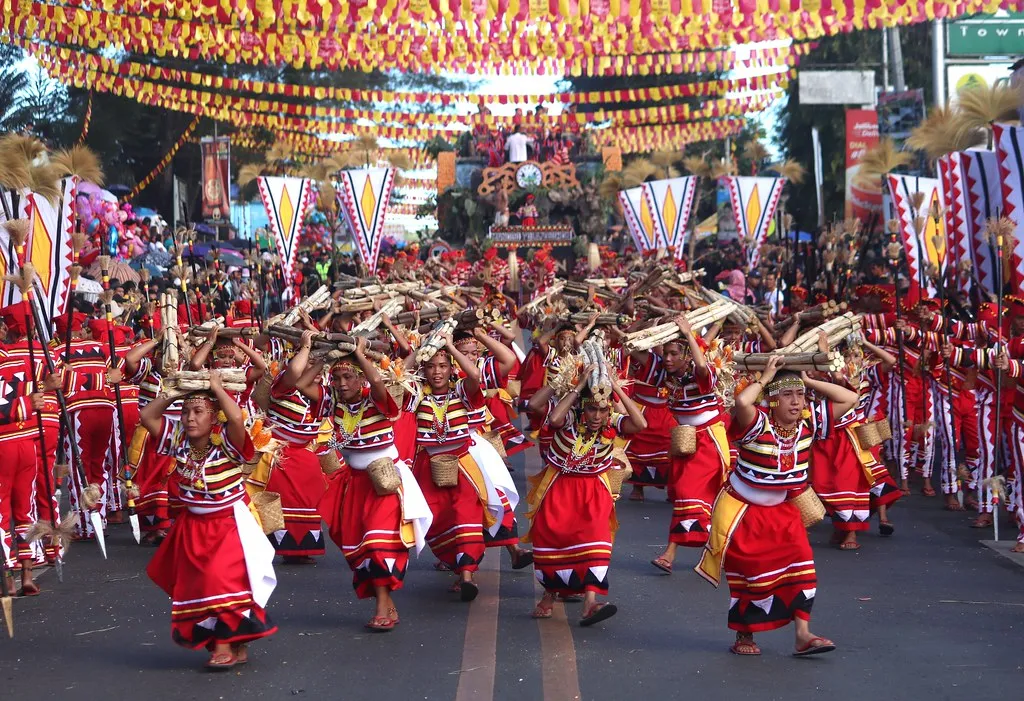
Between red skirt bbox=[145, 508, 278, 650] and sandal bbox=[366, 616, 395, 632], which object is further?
sandal bbox=[366, 616, 395, 632]

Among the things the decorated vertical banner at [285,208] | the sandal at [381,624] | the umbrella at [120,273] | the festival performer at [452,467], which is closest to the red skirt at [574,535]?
the festival performer at [452,467]

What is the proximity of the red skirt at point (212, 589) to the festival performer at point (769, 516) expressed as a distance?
2.41 m

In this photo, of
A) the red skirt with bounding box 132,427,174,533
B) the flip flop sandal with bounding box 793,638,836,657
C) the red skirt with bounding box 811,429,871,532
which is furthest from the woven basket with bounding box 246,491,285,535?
the red skirt with bounding box 811,429,871,532

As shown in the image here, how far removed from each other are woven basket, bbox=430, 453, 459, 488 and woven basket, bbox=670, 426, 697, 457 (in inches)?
72.3

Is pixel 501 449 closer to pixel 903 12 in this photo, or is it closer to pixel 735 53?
pixel 903 12

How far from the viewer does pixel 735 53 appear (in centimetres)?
2681

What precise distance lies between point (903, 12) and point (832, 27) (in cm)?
304

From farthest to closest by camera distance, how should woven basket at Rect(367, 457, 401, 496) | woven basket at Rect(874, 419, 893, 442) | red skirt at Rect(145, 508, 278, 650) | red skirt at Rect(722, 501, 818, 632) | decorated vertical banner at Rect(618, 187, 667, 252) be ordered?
decorated vertical banner at Rect(618, 187, 667, 252) → woven basket at Rect(874, 419, 893, 442) → woven basket at Rect(367, 457, 401, 496) → red skirt at Rect(722, 501, 818, 632) → red skirt at Rect(145, 508, 278, 650)

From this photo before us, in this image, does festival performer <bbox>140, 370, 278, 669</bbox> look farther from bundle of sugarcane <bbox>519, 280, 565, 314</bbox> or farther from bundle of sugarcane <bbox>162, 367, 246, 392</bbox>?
bundle of sugarcane <bbox>519, 280, 565, 314</bbox>

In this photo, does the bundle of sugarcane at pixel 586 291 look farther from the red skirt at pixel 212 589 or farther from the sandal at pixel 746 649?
the red skirt at pixel 212 589

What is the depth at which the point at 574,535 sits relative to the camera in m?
8.53

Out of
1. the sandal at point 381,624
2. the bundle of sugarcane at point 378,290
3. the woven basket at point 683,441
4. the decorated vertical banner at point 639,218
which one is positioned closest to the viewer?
the sandal at point 381,624

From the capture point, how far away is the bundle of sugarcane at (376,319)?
30.2 ft

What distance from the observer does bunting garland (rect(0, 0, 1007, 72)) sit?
1698 cm
